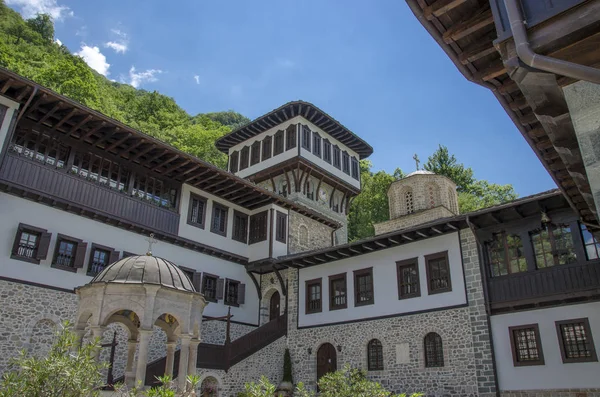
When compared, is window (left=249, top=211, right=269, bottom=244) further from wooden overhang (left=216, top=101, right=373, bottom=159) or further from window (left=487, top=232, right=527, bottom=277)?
Result: window (left=487, top=232, right=527, bottom=277)

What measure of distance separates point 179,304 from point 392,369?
372 inches

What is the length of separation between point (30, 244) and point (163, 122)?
28529mm

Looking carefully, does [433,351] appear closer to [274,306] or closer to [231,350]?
[231,350]

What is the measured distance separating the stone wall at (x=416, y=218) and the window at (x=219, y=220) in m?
8.57

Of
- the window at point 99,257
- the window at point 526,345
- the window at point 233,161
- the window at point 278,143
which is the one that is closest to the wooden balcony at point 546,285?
the window at point 526,345

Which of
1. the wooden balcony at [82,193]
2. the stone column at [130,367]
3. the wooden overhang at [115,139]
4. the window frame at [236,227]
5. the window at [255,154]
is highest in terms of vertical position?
the window at [255,154]

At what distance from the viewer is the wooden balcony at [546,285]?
13.0m

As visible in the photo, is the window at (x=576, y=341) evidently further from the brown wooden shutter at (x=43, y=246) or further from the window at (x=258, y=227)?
the brown wooden shutter at (x=43, y=246)

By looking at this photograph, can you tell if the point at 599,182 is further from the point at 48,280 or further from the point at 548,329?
the point at 48,280

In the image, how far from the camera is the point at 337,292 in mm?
18875

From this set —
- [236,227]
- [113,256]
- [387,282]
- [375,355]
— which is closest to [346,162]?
[236,227]

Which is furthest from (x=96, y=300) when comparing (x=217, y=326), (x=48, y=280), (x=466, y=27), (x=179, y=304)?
(x=217, y=326)

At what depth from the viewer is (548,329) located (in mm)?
13383

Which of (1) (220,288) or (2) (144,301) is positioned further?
(1) (220,288)
